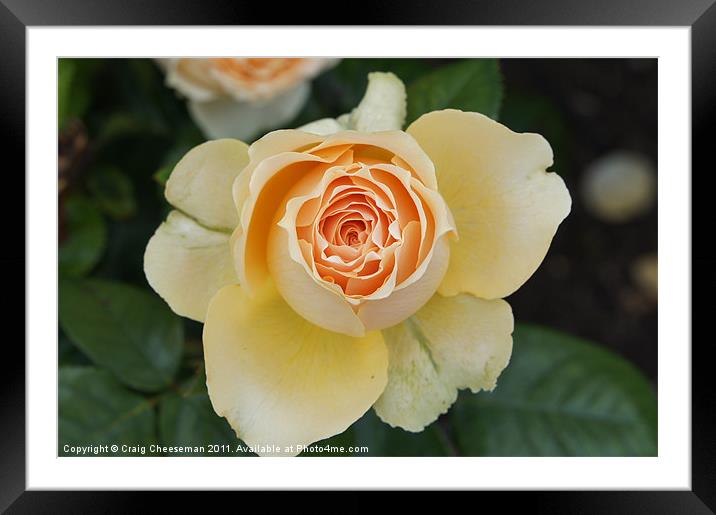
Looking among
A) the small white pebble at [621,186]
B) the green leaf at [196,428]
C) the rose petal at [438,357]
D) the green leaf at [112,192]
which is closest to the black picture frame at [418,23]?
the green leaf at [196,428]

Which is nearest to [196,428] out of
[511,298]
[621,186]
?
[511,298]

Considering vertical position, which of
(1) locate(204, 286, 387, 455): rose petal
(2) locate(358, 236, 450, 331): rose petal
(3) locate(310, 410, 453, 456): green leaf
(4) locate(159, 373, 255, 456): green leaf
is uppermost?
(2) locate(358, 236, 450, 331): rose petal

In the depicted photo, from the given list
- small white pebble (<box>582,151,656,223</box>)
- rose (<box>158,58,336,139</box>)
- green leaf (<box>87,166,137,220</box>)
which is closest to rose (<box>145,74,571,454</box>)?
rose (<box>158,58,336,139</box>)

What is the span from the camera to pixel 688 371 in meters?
0.63

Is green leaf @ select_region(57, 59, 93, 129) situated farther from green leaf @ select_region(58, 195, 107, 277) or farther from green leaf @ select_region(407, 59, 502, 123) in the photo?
green leaf @ select_region(407, 59, 502, 123)

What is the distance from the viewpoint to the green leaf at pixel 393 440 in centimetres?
72

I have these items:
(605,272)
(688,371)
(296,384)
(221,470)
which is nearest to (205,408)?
(221,470)

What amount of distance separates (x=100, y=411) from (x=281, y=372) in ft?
1.13

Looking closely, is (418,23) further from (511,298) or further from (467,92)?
(511,298)

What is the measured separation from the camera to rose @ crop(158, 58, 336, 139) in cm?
76

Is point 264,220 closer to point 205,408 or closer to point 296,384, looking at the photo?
point 296,384

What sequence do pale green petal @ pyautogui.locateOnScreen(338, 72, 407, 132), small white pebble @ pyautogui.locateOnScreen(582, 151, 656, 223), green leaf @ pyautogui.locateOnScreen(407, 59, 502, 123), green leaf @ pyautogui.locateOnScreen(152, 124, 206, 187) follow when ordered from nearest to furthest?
pale green petal @ pyautogui.locateOnScreen(338, 72, 407, 132) < green leaf @ pyautogui.locateOnScreen(407, 59, 502, 123) < green leaf @ pyautogui.locateOnScreen(152, 124, 206, 187) < small white pebble @ pyautogui.locateOnScreen(582, 151, 656, 223)

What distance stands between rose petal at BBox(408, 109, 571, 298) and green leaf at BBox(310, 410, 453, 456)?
0.81ft

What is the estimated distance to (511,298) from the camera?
1216 mm
